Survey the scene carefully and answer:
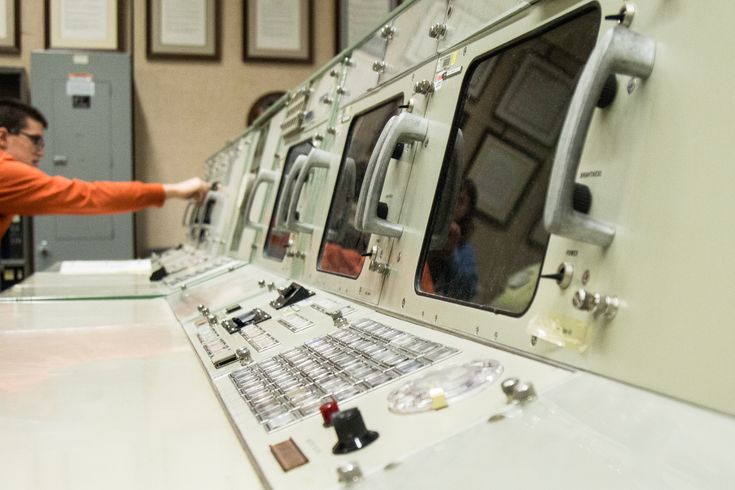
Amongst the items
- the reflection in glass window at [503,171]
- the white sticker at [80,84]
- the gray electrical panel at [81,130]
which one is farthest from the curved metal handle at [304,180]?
the white sticker at [80,84]

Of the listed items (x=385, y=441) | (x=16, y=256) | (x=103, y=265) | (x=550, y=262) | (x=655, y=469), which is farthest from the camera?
(x=16, y=256)

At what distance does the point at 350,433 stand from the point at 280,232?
1.48m

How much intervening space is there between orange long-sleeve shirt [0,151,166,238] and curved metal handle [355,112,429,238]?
220 centimetres

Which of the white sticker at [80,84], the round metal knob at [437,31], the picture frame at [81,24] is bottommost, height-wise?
the white sticker at [80,84]

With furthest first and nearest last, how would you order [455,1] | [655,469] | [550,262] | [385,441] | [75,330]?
1. [75,330]
2. [455,1]
3. [550,262]
4. [385,441]
5. [655,469]

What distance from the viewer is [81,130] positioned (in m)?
4.12

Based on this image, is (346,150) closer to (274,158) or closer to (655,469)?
(274,158)

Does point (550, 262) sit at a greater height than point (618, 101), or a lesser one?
lesser

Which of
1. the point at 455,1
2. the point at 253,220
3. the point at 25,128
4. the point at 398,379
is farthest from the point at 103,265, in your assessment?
the point at 398,379

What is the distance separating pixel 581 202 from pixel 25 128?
9.89ft

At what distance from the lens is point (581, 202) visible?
623 millimetres

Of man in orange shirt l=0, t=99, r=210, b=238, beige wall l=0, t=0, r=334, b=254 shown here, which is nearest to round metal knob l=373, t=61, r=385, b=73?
man in orange shirt l=0, t=99, r=210, b=238

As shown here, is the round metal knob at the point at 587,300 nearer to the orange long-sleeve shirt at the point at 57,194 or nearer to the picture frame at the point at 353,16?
the orange long-sleeve shirt at the point at 57,194

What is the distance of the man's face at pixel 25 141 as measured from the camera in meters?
2.96
